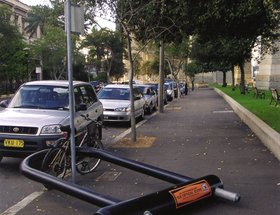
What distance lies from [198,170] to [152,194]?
3.12 m

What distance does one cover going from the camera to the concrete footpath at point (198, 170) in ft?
21.3

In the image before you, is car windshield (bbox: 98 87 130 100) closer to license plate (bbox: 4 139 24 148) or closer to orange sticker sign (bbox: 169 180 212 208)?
license plate (bbox: 4 139 24 148)

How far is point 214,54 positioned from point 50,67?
29.3 meters

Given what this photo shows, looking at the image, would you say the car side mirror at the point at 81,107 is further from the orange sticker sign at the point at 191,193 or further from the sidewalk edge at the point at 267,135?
the orange sticker sign at the point at 191,193

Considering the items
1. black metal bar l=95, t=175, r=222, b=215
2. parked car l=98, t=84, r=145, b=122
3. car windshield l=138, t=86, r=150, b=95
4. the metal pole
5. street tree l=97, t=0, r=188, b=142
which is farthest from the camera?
car windshield l=138, t=86, r=150, b=95

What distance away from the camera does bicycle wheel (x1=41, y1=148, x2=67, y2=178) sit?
25.1 ft

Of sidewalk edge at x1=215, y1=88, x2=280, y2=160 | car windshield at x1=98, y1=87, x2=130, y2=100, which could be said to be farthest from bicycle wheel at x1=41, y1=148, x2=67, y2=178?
car windshield at x1=98, y1=87, x2=130, y2=100

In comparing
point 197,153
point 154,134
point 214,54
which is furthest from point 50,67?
point 197,153

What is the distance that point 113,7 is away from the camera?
12.1m

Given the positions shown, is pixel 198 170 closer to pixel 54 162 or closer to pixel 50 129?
pixel 54 162

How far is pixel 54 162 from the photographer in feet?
25.2

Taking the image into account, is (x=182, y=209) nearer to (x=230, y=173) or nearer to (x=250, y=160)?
(x=230, y=173)

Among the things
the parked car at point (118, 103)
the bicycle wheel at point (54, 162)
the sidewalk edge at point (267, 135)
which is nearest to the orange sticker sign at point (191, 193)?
the bicycle wheel at point (54, 162)

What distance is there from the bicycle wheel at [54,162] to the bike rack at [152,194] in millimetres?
193
